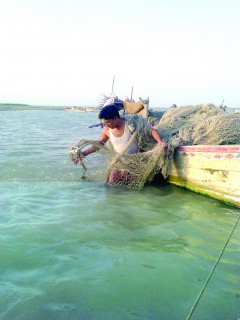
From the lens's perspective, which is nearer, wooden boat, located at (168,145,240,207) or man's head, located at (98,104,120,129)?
wooden boat, located at (168,145,240,207)

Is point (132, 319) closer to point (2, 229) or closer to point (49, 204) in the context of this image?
point (2, 229)

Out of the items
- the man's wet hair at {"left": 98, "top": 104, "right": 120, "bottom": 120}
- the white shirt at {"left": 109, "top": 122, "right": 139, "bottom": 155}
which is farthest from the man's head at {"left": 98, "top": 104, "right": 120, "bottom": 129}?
the white shirt at {"left": 109, "top": 122, "right": 139, "bottom": 155}

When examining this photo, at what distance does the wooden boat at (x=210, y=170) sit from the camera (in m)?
5.00

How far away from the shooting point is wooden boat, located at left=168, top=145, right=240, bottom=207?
500 centimetres

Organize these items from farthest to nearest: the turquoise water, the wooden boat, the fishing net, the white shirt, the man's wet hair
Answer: the white shirt, the fishing net, the man's wet hair, the wooden boat, the turquoise water

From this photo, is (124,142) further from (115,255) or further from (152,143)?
(115,255)

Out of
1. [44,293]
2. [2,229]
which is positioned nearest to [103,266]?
[44,293]

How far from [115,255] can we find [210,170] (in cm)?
263

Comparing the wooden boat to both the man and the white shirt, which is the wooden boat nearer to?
the man

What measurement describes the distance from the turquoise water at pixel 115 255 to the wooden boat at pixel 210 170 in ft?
0.61

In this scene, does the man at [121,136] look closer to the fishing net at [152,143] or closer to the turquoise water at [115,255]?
the fishing net at [152,143]

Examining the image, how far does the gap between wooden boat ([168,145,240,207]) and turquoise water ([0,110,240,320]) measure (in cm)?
18

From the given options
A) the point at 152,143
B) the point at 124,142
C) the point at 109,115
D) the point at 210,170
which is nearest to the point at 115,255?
the point at 210,170

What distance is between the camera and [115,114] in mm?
5801
